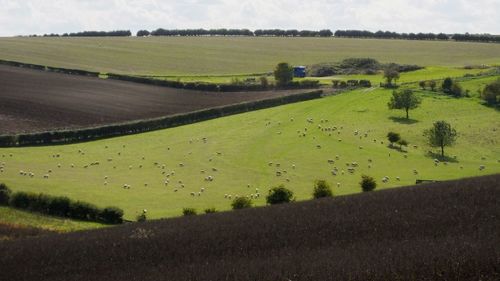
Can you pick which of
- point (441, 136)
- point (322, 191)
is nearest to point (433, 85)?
point (441, 136)

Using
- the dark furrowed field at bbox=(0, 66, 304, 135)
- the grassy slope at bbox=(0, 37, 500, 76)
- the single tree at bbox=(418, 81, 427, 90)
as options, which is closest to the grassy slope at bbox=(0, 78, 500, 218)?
the dark furrowed field at bbox=(0, 66, 304, 135)

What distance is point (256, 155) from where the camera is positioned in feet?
220

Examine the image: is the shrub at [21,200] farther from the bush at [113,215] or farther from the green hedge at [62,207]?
the bush at [113,215]

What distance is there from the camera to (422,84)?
340 feet

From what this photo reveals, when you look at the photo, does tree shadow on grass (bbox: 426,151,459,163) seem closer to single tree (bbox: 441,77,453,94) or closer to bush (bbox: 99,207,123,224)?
single tree (bbox: 441,77,453,94)

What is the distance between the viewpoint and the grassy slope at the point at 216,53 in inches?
5340

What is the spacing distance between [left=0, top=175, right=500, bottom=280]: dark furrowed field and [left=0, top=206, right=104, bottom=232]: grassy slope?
1061 cm

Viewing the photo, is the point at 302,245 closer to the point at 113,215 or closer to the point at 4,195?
the point at 113,215

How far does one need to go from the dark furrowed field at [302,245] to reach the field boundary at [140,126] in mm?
42240

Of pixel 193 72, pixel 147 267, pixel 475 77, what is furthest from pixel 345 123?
pixel 147 267

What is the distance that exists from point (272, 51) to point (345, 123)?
90.6m

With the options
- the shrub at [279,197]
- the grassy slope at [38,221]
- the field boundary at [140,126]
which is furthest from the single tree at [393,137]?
the grassy slope at [38,221]

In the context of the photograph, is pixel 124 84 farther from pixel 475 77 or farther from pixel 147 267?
pixel 147 267

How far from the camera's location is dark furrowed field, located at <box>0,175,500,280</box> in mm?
19125
